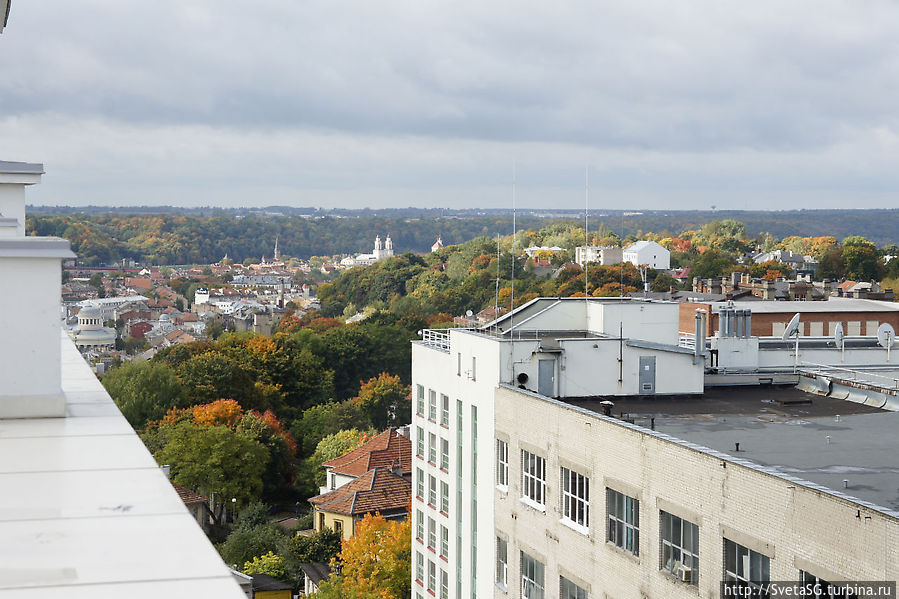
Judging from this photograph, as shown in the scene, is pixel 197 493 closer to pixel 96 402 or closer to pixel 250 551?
pixel 250 551

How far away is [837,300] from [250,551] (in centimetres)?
4487

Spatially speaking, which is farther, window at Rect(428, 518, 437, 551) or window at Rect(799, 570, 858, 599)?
window at Rect(428, 518, 437, 551)

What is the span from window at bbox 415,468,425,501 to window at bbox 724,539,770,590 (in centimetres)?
2046

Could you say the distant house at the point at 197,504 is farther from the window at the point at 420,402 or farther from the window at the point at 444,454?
the window at the point at 444,454

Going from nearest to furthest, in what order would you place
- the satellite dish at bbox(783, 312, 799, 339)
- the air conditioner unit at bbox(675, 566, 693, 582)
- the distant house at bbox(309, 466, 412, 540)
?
the air conditioner unit at bbox(675, 566, 693, 582) < the satellite dish at bbox(783, 312, 799, 339) < the distant house at bbox(309, 466, 412, 540)

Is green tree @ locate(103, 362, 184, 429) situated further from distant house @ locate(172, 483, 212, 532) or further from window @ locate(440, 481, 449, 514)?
window @ locate(440, 481, 449, 514)

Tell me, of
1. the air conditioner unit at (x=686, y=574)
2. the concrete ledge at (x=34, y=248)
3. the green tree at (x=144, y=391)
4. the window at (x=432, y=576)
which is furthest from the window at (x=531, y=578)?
the green tree at (x=144, y=391)

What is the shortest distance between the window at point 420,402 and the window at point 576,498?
13.8 m

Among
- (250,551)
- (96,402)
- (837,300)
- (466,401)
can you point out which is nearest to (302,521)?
(250,551)

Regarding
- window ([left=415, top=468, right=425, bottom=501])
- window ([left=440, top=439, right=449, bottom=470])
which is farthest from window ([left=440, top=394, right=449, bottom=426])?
window ([left=415, top=468, right=425, bottom=501])

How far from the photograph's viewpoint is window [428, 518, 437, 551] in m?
36.1

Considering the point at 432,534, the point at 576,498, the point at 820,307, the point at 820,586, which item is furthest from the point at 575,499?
the point at 820,307

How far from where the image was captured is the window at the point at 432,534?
36.1 metres

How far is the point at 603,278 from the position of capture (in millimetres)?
137875
